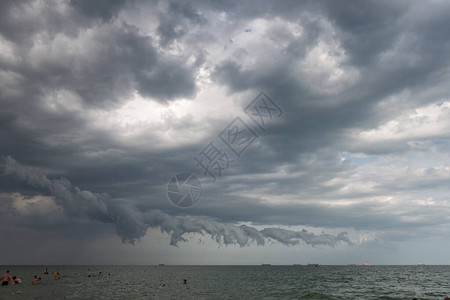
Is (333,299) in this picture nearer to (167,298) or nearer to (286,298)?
(286,298)

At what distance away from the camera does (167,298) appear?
6297 cm

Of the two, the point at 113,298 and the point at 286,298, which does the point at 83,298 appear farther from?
the point at 286,298

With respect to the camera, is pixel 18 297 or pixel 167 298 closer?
pixel 18 297

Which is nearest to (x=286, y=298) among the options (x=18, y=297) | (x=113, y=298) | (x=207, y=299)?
(x=207, y=299)

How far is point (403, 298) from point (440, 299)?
625 cm

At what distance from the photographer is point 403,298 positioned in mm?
60562

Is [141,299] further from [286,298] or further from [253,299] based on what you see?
[286,298]

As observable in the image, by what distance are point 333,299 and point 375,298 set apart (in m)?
8.17

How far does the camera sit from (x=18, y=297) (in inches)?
2329

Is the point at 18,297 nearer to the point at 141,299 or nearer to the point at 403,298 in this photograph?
the point at 141,299

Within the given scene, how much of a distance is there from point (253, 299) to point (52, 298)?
36.6 meters

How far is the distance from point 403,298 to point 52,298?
211ft

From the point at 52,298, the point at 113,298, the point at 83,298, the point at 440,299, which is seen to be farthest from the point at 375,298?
the point at 52,298

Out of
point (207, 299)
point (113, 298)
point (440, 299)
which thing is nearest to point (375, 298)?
point (440, 299)
